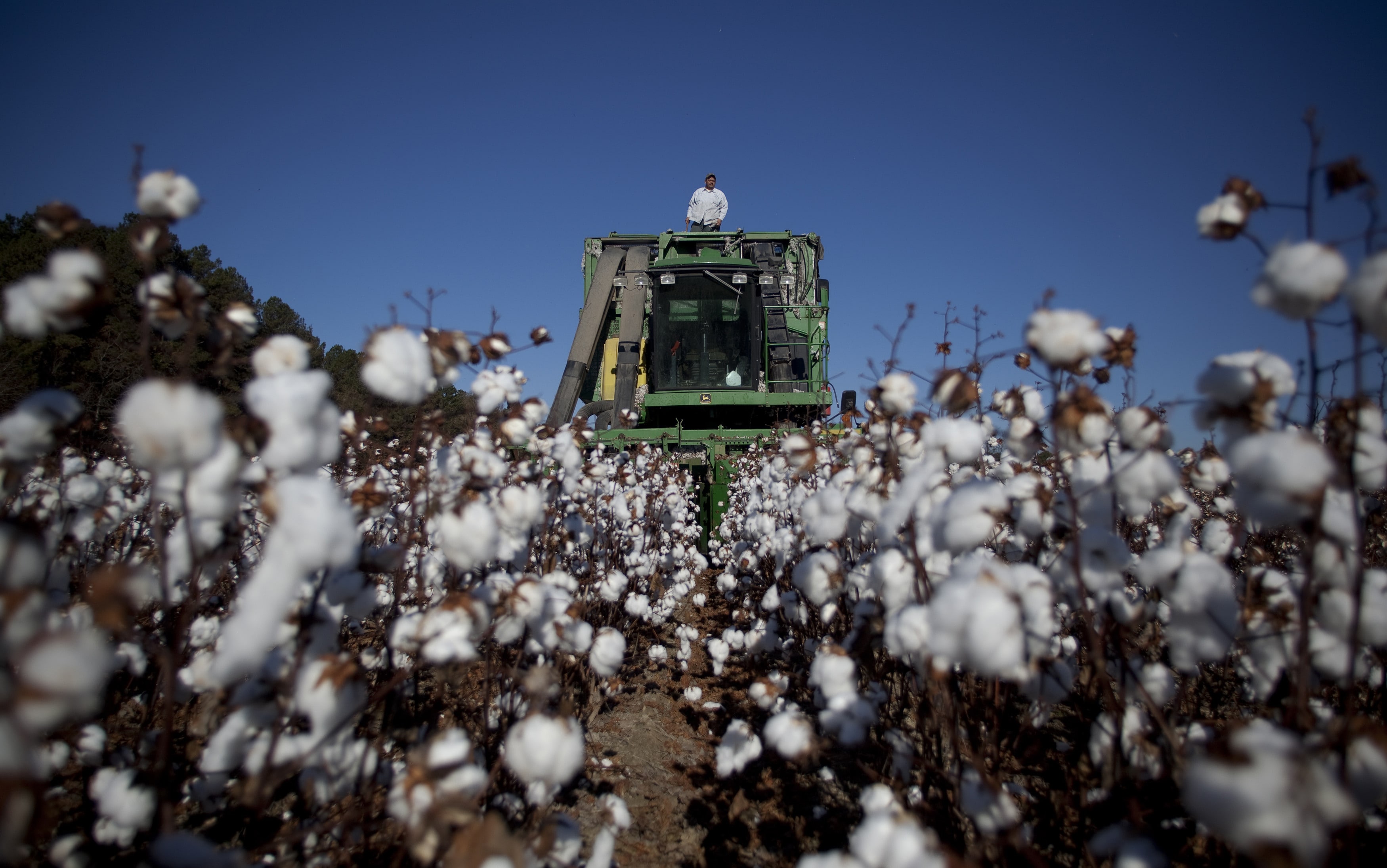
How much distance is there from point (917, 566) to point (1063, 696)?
1.89ft

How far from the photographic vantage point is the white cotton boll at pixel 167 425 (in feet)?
3.21

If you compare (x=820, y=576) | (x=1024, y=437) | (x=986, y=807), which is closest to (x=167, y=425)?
(x=820, y=576)

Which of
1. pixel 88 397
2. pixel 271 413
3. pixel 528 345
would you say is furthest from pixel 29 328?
pixel 88 397

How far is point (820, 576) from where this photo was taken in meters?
2.08

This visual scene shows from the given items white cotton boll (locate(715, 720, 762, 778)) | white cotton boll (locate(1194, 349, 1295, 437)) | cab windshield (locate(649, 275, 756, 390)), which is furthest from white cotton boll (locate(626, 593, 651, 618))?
cab windshield (locate(649, 275, 756, 390))

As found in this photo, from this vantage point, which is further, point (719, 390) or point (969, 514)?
point (719, 390)

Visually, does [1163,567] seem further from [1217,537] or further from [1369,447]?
[1217,537]

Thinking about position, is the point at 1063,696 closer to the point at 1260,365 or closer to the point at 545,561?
the point at 1260,365

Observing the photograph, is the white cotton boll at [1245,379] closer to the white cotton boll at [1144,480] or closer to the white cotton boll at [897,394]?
the white cotton boll at [1144,480]

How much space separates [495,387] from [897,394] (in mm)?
1430

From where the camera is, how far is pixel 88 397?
883 cm

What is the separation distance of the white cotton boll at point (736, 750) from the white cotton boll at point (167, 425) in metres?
1.81

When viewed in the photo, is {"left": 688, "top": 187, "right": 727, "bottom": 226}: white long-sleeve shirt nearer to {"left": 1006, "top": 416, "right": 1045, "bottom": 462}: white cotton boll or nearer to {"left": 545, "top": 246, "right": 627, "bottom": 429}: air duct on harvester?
{"left": 545, "top": 246, "right": 627, "bottom": 429}: air duct on harvester

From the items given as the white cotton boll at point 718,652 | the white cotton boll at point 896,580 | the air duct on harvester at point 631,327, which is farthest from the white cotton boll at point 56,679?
the air duct on harvester at point 631,327
